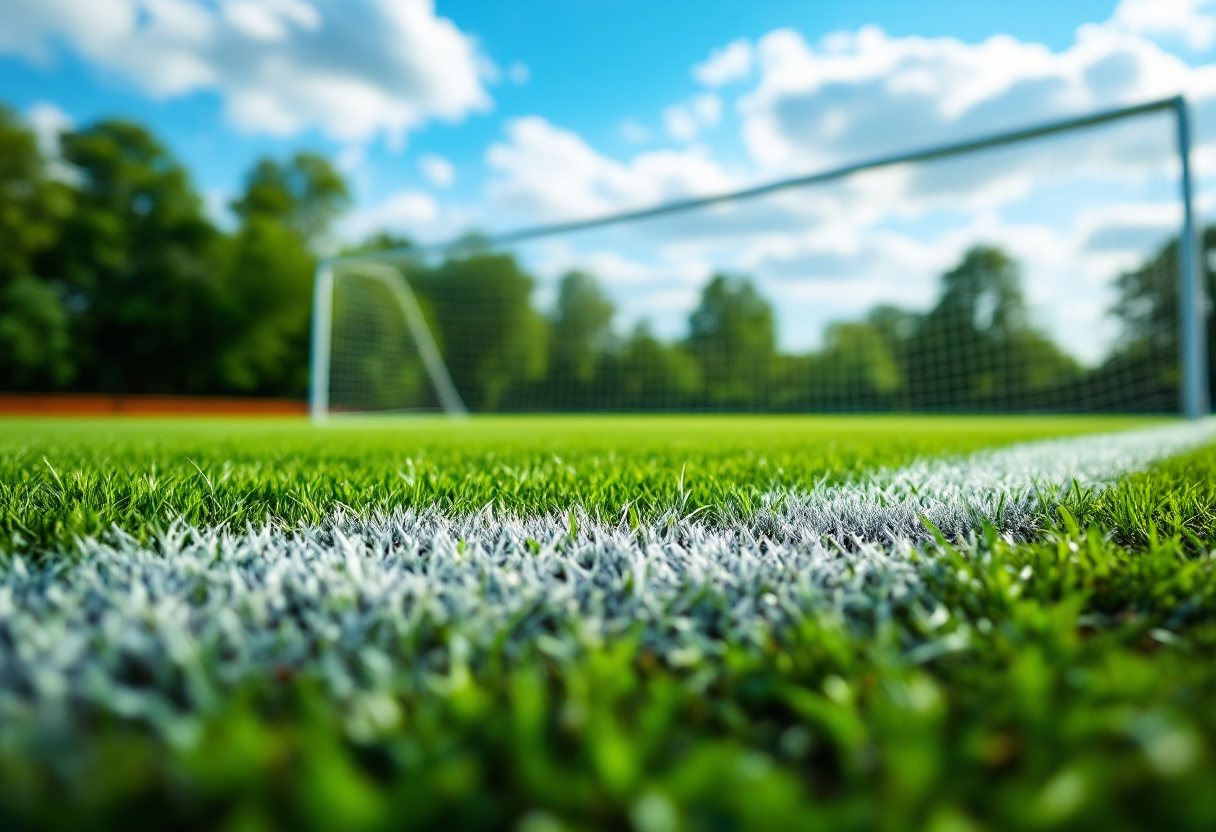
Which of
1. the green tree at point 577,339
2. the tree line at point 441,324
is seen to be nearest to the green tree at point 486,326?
the tree line at point 441,324

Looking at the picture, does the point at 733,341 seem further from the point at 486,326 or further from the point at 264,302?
the point at 264,302

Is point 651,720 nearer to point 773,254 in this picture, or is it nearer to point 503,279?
point 773,254

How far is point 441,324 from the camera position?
97.2 feet

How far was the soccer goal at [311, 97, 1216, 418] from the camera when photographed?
32.8 feet

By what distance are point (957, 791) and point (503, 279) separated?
2672 cm

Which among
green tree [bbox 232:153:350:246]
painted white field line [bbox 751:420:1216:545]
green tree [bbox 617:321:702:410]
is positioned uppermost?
green tree [bbox 232:153:350:246]

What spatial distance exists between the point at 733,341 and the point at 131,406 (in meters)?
21.3

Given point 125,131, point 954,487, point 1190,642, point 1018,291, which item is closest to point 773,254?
point 1018,291

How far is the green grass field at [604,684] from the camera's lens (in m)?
0.51

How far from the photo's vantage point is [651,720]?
2.02 feet

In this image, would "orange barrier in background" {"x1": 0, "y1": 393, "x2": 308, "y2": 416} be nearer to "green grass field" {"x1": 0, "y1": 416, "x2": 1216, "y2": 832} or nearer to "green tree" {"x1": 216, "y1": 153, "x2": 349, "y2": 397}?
"green tree" {"x1": 216, "y1": 153, "x2": 349, "y2": 397}

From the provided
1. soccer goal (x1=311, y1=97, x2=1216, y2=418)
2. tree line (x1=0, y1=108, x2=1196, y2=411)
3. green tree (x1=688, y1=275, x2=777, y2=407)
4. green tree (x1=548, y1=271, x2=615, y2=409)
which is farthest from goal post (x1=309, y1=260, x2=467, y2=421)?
green tree (x1=688, y1=275, x2=777, y2=407)

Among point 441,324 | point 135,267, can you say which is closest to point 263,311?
point 135,267

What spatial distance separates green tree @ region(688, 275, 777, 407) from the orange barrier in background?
16.7 m
